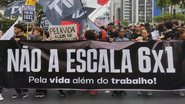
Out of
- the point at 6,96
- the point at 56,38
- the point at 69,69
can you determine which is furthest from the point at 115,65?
the point at 6,96

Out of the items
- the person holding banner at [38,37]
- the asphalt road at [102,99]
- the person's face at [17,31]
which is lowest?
the asphalt road at [102,99]

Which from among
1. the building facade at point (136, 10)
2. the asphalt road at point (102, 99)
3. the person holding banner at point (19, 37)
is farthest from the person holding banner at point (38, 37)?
the building facade at point (136, 10)

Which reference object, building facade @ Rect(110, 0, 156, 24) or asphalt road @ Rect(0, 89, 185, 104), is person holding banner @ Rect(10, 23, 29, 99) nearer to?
asphalt road @ Rect(0, 89, 185, 104)

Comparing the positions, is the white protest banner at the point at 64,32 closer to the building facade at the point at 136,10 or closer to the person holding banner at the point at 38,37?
the person holding banner at the point at 38,37

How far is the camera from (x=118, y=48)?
32.9 feet

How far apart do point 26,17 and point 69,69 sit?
2.65m

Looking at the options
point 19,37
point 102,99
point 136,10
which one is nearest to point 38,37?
point 19,37

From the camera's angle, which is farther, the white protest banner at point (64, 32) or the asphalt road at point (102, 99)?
the white protest banner at point (64, 32)

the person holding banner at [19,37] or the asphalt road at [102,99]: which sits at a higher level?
the person holding banner at [19,37]

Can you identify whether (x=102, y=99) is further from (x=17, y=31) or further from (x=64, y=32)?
(x=17, y=31)

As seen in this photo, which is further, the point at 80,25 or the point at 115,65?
the point at 80,25

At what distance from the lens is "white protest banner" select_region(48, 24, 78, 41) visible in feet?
35.5

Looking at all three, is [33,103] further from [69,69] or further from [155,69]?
[155,69]

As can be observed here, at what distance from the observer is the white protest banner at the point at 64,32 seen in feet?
35.5
